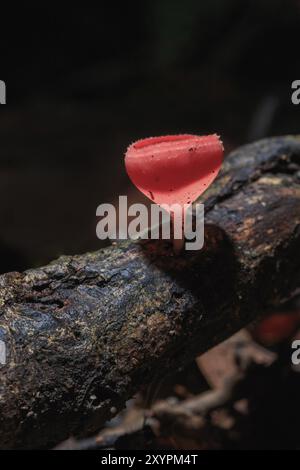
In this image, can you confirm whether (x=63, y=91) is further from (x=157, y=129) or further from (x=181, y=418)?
(x=181, y=418)

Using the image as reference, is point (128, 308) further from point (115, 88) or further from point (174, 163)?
point (115, 88)

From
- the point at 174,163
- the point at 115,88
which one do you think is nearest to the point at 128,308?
the point at 174,163

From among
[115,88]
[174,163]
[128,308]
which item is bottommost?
[128,308]

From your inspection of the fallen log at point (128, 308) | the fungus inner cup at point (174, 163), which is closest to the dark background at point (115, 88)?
the fallen log at point (128, 308)

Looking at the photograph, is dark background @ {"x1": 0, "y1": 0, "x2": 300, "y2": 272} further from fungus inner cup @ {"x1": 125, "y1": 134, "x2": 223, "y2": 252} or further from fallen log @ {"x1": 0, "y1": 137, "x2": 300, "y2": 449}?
fungus inner cup @ {"x1": 125, "y1": 134, "x2": 223, "y2": 252}

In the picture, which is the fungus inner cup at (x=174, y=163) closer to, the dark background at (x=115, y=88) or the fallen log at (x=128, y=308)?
the fallen log at (x=128, y=308)
